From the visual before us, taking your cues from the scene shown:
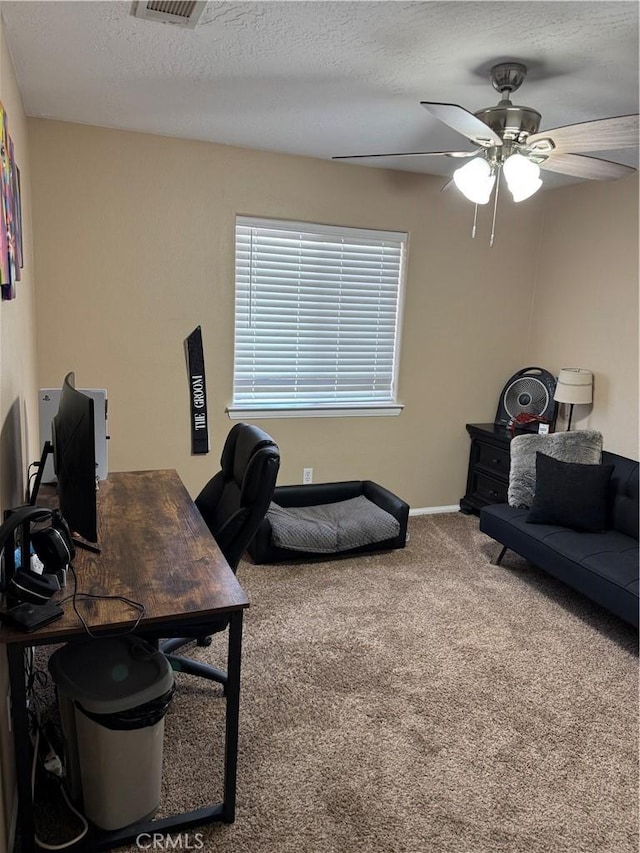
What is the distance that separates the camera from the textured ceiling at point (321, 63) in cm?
195

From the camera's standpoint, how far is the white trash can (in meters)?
1.67

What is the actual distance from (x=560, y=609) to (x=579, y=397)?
1.48m

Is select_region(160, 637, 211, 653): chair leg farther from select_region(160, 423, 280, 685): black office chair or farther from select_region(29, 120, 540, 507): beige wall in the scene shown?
select_region(29, 120, 540, 507): beige wall

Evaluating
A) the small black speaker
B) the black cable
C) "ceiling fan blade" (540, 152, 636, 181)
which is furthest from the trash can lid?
the small black speaker

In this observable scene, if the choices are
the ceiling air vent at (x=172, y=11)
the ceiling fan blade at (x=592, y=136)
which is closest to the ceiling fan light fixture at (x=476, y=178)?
the ceiling fan blade at (x=592, y=136)

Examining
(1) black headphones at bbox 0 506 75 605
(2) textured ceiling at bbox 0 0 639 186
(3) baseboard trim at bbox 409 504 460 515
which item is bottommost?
(3) baseboard trim at bbox 409 504 460 515

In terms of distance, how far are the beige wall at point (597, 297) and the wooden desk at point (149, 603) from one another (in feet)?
9.75

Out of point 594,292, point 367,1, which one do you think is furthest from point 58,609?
point 594,292

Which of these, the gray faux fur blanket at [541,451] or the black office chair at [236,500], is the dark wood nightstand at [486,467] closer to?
the gray faux fur blanket at [541,451]

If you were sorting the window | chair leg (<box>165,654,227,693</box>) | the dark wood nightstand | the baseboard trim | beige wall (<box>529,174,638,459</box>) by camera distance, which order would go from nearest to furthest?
chair leg (<box>165,654,227,693</box>) → beige wall (<box>529,174,638,459</box>) → the window → the dark wood nightstand → the baseboard trim

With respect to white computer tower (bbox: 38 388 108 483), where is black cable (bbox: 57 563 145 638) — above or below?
below

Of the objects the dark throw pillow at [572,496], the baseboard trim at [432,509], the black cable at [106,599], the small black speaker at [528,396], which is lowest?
the baseboard trim at [432,509]

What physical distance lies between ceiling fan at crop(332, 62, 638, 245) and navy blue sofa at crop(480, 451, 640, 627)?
6.04ft

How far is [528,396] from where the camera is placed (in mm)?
4453
